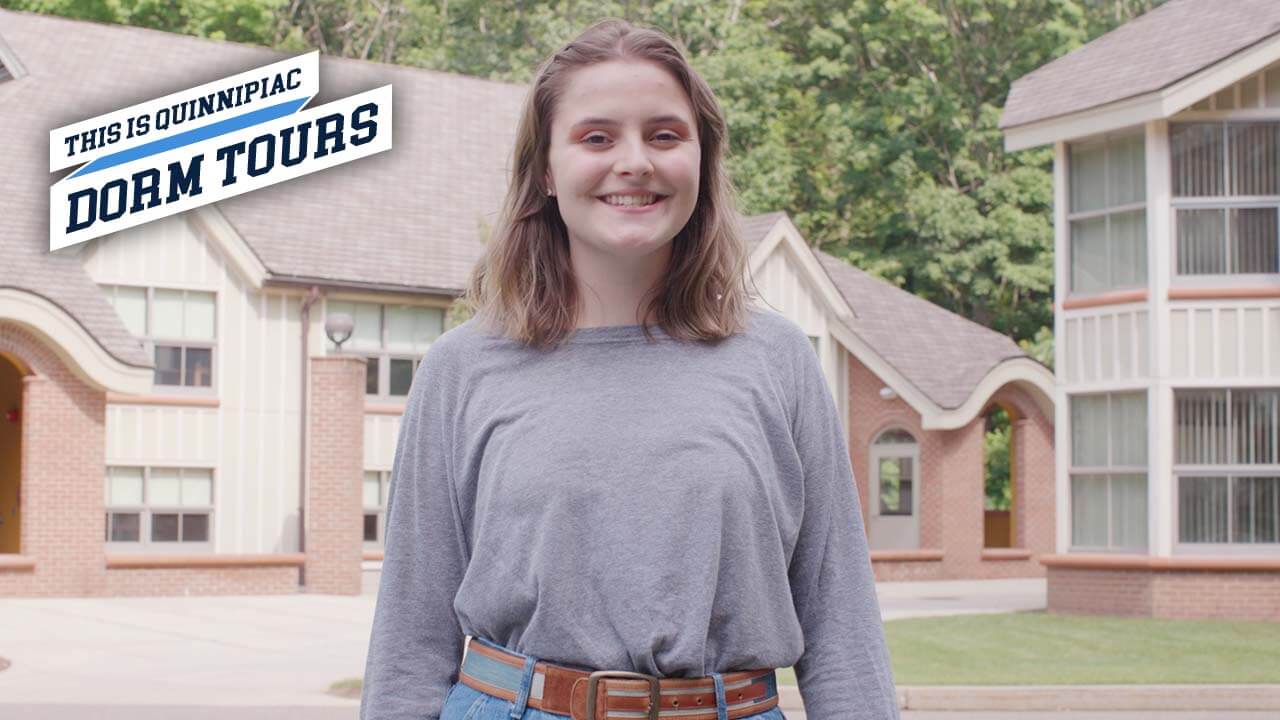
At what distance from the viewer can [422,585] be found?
321 cm

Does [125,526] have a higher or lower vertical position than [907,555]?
higher

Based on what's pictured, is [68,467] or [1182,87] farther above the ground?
[1182,87]

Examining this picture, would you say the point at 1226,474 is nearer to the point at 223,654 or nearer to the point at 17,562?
the point at 223,654

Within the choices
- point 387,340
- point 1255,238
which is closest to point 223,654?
point 1255,238

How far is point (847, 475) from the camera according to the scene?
322 centimetres

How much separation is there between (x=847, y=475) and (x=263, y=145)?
33345mm

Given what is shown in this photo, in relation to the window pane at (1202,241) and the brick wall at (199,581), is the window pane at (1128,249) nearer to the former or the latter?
the window pane at (1202,241)

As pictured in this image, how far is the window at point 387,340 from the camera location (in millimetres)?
33562

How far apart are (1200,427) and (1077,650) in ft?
19.5

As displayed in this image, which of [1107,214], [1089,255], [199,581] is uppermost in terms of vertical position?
[1107,214]

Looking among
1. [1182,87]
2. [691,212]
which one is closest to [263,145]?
[1182,87]

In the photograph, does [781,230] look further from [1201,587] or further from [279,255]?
[1201,587]

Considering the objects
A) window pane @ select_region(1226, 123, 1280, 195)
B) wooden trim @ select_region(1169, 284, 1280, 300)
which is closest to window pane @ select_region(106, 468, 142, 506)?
wooden trim @ select_region(1169, 284, 1280, 300)

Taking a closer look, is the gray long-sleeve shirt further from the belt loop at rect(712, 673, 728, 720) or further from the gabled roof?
the gabled roof
